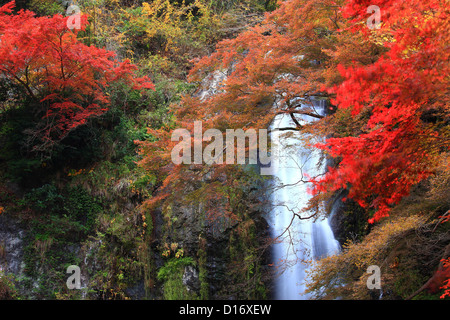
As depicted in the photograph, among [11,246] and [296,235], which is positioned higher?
[296,235]

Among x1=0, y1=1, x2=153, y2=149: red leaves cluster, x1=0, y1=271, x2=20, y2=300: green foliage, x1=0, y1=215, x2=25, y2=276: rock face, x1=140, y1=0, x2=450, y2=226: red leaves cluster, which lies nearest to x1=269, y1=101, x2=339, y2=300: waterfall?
x1=140, y1=0, x2=450, y2=226: red leaves cluster

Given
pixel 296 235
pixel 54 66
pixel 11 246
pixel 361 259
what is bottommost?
pixel 361 259

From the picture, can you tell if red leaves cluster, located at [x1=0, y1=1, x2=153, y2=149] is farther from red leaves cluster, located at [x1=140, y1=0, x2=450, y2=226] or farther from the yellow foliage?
the yellow foliage

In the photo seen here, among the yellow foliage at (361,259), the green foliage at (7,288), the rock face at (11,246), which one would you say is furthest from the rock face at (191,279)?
the rock face at (11,246)

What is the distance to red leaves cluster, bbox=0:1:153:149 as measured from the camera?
22.3 ft

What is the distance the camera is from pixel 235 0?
1448cm

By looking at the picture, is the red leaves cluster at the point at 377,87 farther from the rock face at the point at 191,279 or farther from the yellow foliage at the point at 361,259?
the rock face at the point at 191,279

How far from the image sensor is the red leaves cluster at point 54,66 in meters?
6.79

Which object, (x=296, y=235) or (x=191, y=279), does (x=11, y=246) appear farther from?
(x=296, y=235)

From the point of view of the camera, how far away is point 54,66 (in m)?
7.89

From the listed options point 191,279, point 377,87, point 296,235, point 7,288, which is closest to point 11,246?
point 7,288

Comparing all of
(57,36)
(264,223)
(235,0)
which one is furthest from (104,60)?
(235,0)
